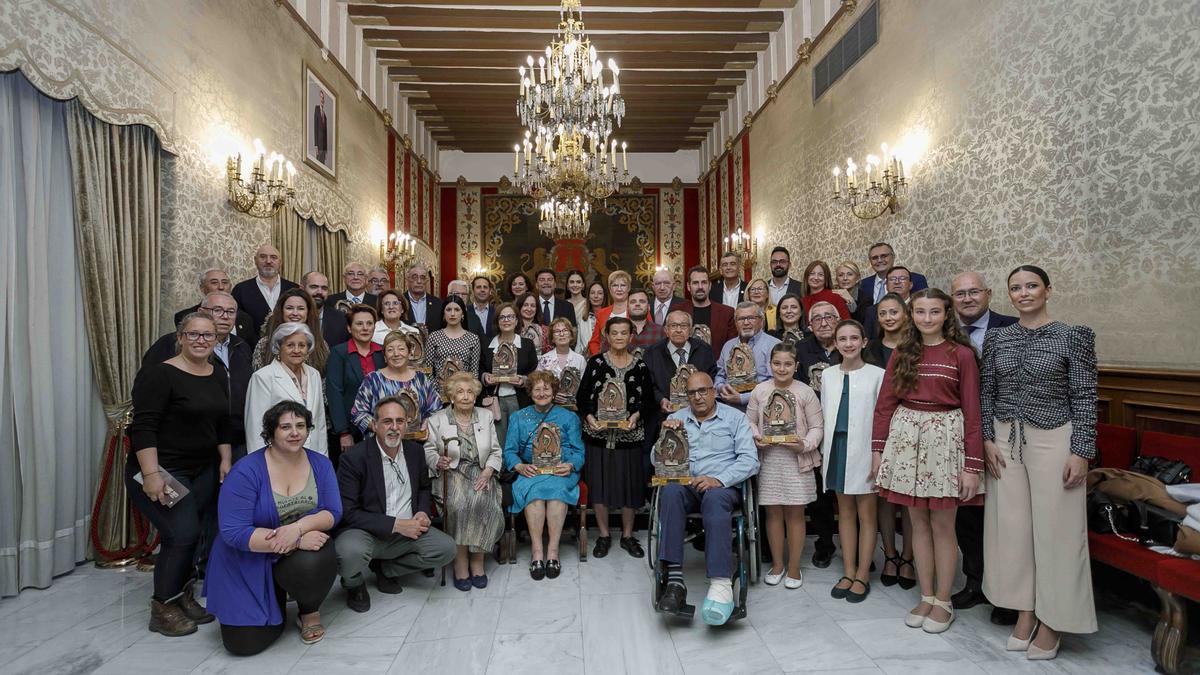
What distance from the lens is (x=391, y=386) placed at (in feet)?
12.8

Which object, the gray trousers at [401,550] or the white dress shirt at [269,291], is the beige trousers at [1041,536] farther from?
the white dress shirt at [269,291]

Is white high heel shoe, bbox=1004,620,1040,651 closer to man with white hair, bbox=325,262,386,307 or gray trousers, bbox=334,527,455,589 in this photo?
gray trousers, bbox=334,527,455,589

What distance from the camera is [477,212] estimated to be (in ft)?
A: 44.3

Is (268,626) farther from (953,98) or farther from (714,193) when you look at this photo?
(714,193)

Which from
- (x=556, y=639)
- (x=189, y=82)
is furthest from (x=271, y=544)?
(x=189, y=82)

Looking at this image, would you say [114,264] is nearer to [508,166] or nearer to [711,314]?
[711,314]

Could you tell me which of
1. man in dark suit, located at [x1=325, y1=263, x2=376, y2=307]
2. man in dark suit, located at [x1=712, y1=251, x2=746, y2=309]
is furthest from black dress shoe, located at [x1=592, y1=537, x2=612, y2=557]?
man in dark suit, located at [x1=325, y1=263, x2=376, y2=307]

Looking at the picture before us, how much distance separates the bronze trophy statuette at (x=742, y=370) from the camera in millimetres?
4129

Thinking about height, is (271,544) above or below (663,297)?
below

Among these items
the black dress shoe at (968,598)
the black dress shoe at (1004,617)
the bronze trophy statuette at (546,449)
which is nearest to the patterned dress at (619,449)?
the bronze trophy statuette at (546,449)

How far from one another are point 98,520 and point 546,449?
9.59 feet

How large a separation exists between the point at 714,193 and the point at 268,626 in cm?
1087

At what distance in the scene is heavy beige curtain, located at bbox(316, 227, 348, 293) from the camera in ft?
24.2

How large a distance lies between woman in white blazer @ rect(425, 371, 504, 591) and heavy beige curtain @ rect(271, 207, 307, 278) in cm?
327
